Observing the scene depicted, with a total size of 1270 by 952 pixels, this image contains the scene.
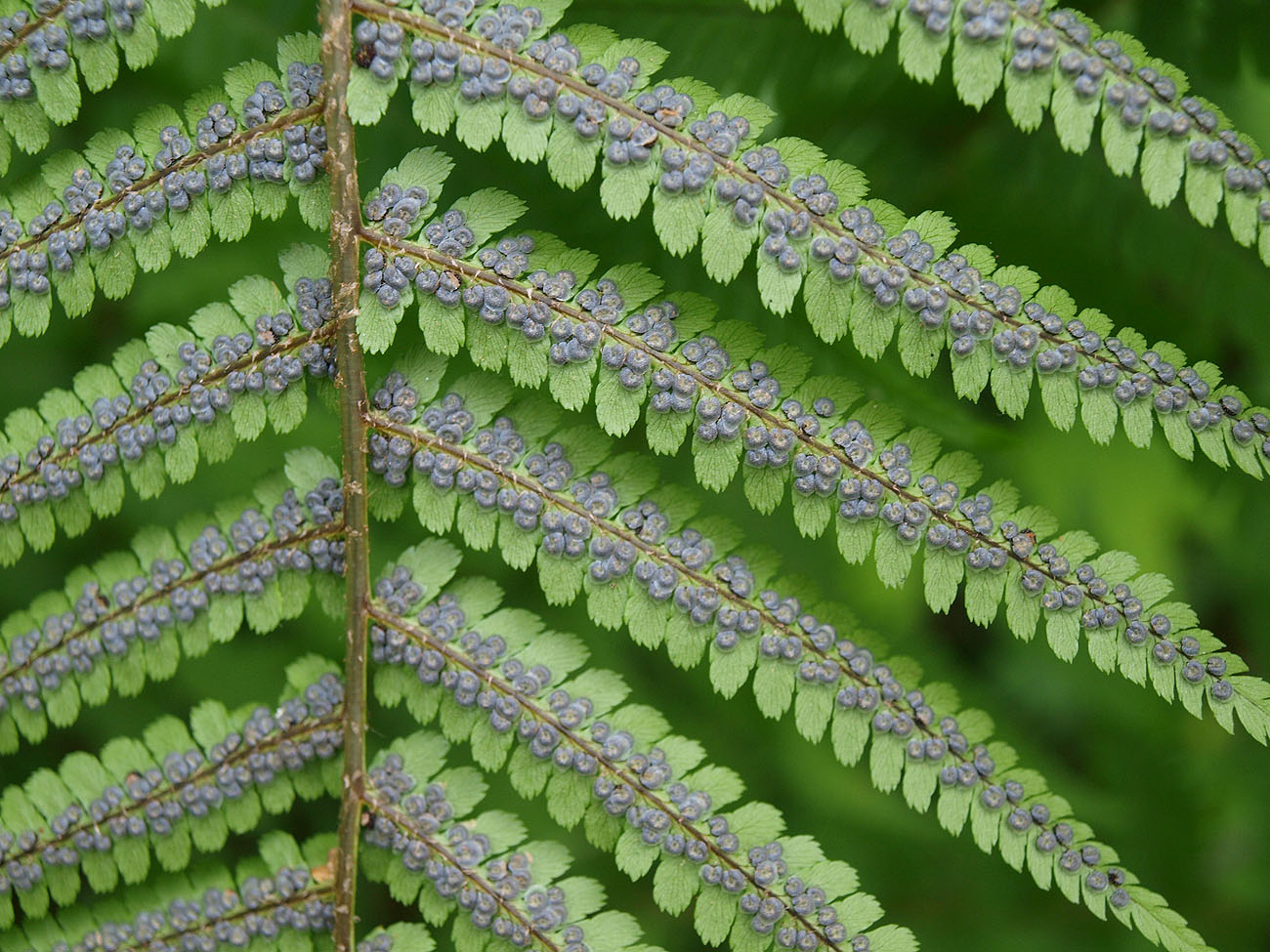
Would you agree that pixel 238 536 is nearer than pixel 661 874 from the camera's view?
No

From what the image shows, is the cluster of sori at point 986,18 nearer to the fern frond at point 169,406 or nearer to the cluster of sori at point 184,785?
the fern frond at point 169,406

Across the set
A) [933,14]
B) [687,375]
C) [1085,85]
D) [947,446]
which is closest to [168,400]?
[687,375]

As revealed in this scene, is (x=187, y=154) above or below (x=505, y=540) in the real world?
above

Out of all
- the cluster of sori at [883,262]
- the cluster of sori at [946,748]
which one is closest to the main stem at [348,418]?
the cluster of sori at [883,262]

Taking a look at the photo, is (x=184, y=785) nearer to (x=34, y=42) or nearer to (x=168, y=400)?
(x=168, y=400)

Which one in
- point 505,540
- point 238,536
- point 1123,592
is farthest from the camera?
point 238,536

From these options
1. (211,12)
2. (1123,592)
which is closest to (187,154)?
(211,12)

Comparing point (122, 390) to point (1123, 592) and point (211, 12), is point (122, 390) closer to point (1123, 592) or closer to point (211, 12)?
point (211, 12)
